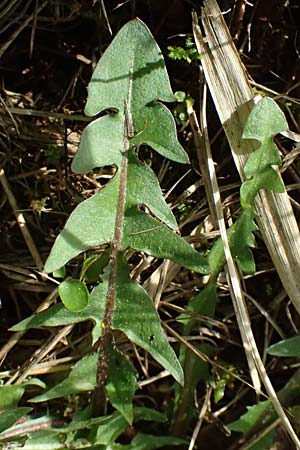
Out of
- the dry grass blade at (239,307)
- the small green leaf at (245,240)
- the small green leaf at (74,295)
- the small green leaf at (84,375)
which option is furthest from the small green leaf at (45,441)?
the small green leaf at (245,240)

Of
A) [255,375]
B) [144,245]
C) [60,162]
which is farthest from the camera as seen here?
[60,162]

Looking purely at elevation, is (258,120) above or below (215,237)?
above

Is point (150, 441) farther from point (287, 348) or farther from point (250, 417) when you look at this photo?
point (287, 348)

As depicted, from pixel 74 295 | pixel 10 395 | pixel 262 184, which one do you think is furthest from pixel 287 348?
pixel 10 395

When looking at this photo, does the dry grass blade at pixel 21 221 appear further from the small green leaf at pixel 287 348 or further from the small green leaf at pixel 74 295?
the small green leaf at pixel 287 348

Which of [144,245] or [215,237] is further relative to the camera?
[215,237]

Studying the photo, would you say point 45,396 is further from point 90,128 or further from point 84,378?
point 90,128

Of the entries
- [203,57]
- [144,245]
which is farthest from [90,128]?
[203,57]
